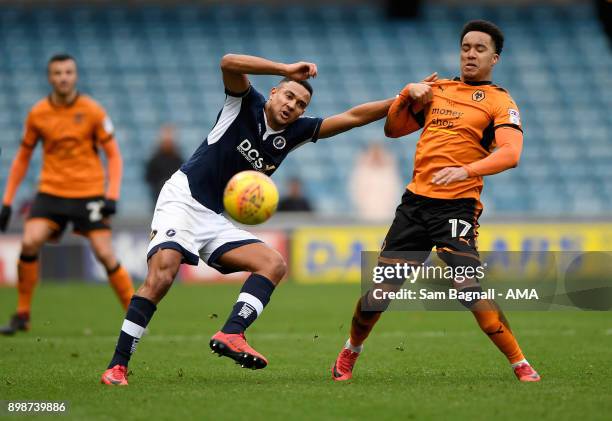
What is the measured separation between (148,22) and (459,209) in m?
18.9

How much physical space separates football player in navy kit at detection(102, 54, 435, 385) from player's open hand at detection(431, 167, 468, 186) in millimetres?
832

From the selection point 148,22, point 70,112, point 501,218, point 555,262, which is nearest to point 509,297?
point 555,262

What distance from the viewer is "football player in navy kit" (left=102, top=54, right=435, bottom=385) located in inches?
260

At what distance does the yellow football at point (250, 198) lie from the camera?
634cm

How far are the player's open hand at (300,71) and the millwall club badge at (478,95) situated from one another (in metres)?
1.03

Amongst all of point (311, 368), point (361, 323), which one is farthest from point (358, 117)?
point (311, 368)

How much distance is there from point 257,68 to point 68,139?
4.01 metres

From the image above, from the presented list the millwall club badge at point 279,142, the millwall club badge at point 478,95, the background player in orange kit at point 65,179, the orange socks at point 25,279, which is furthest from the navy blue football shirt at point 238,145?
the orange socks at point 25,279

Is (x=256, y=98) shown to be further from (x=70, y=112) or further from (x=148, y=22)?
(x=148, y=22)

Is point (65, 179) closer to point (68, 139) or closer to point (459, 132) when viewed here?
point (68, 139)

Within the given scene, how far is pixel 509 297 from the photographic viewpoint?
12875 millimetres

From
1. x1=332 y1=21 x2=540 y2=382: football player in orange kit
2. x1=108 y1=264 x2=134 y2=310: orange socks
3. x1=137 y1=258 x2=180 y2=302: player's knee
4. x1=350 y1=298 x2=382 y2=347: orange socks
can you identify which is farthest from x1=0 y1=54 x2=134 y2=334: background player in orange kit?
x1=332 y1=21 x2=540 y2=382: football player in orange kit

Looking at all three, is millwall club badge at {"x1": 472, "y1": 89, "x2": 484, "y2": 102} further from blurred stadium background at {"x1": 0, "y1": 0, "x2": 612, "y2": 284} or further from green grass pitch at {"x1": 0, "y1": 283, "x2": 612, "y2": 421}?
blurred stadium background at {"x1": 0, "y1": 0, "x2": 612, "y2": 284}

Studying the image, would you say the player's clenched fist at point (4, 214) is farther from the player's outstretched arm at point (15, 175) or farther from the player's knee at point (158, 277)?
the player's knee at point (158, 277)
